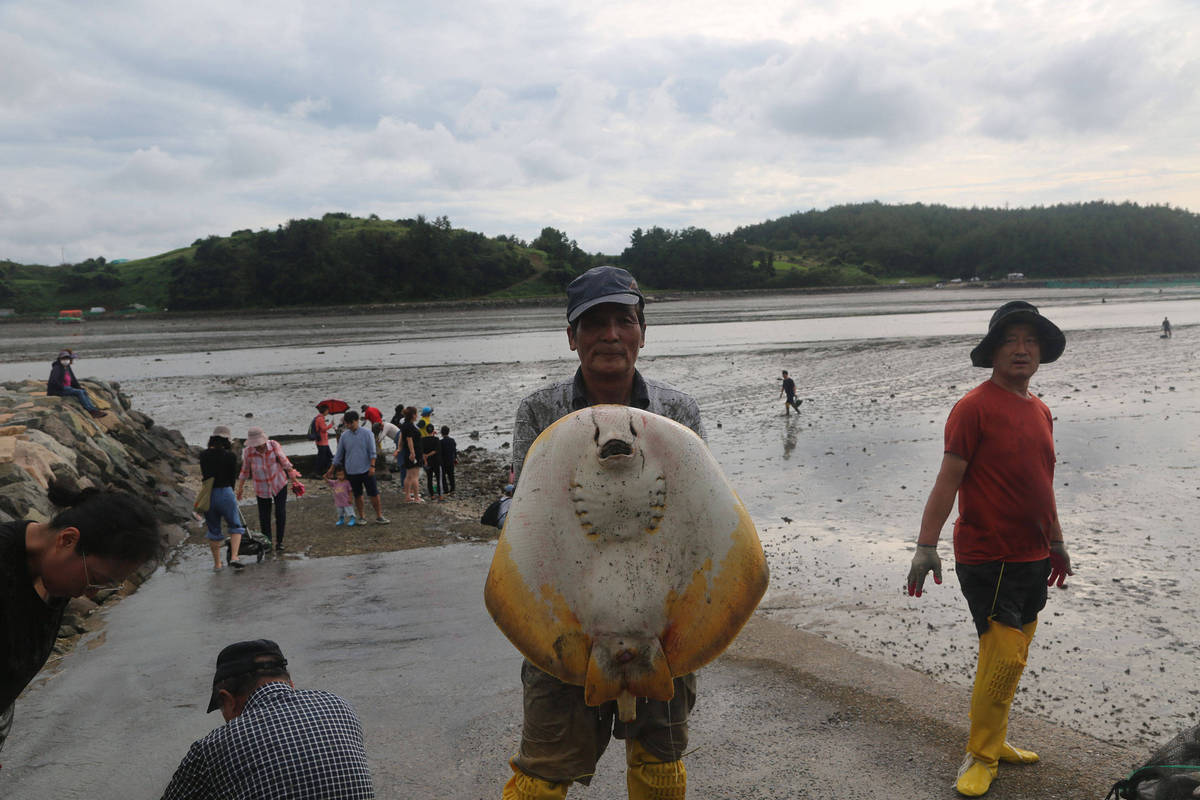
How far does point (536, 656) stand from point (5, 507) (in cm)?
814

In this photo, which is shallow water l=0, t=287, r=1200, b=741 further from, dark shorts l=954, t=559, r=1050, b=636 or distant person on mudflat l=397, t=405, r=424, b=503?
distant person on mudflat l=397, t=405, r=424, b=503

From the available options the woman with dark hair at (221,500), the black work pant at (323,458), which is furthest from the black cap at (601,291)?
the black work pant at (323,458)

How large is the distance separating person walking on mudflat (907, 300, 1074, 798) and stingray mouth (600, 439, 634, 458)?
7.19 ft

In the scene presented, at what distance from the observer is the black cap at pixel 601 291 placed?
259 cm

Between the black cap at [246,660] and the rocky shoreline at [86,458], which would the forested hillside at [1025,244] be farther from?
the black cap at [246,660]

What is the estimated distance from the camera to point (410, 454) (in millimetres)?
12758

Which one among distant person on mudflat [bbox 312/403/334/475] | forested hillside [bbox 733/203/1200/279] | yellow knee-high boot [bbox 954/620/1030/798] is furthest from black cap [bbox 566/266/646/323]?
forested hillside [bbox 733/203/1200/279]

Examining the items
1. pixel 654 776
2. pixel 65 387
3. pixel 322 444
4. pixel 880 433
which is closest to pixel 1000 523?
pixel 654 776

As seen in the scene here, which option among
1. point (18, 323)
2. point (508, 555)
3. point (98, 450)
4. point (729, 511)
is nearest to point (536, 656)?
point (508, 555)

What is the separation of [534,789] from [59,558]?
1.69 meters

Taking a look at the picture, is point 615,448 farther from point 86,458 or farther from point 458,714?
point 86,458

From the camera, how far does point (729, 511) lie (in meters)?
2.31

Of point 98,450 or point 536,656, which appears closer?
point 536,656

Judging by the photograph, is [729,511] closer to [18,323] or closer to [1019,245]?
[18,323]
